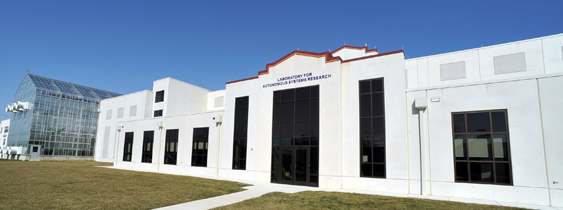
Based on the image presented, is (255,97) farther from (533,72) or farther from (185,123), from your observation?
(533,72)

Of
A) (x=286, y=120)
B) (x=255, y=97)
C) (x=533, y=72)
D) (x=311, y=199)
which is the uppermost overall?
(x=533, y=72)

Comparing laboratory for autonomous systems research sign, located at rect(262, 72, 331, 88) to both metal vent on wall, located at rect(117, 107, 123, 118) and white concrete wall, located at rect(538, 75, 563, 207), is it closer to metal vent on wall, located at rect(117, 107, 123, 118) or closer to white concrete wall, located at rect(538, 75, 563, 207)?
white concrete wall, located at rect(538, 75, 563, 207)

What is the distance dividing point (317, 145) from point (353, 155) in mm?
2268

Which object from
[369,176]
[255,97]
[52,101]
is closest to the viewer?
[369,176]

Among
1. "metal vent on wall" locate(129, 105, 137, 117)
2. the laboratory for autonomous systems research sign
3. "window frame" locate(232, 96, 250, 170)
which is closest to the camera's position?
the laboratory for autonomous systems research sign

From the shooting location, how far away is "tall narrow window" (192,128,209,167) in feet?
81.6

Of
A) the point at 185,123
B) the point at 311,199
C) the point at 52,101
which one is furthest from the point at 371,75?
the point at 52,101

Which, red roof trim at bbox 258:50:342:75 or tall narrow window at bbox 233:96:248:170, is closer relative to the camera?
red roof trim at bbox 258:50:342:75

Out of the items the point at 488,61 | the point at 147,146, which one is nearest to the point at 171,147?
the point at 147,146

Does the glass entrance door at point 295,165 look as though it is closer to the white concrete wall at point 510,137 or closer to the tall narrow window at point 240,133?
the tall narrow window at point 240,133

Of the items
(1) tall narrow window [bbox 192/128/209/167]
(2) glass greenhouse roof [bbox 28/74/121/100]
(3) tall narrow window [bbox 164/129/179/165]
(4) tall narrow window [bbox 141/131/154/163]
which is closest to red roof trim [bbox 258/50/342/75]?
(1) tall narrow window [bbox 192/128/209/167]

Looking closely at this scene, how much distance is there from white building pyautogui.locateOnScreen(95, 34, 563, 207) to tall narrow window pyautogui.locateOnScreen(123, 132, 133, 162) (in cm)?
580

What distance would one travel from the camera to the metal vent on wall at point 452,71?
22.0m

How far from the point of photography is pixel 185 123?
1054 inches
